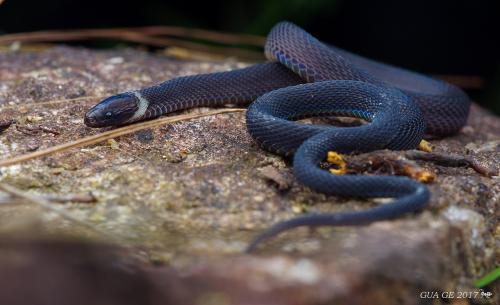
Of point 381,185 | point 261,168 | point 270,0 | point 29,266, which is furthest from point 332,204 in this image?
point 270,0

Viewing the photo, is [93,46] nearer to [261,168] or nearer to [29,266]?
[261,168]

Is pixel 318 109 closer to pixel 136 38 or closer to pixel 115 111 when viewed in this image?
pixel 115 111

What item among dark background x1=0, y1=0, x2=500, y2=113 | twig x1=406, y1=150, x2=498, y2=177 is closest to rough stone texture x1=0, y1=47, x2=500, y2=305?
twig x1=406, y1=150, x2=498, y2=177

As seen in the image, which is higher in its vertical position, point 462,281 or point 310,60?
point 310,60

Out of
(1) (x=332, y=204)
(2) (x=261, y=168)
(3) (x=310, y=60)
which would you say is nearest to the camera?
(1) (x=332, y=204)

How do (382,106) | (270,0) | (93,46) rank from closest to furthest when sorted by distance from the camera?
(382,106)
(270,0)
(93,46)

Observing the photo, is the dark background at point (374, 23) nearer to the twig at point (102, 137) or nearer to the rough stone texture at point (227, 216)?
the rough stone texture at point (227, 216)

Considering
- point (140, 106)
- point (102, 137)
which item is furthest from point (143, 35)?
point (102, 137)
